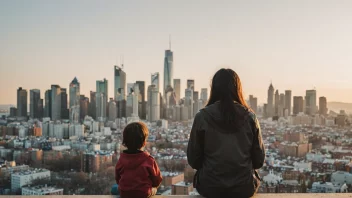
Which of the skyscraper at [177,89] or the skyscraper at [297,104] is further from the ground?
the skyscraper at [177,89]

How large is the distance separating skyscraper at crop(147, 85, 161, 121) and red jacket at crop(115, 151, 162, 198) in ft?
113

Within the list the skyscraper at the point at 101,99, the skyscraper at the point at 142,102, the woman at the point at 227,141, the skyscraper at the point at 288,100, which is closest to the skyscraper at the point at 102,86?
the skyscraper at the point at 101,99

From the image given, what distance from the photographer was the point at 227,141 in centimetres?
131

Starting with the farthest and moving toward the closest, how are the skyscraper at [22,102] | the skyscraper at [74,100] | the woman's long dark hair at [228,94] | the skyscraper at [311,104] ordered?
the skyscraper at [311,104]
the skyscraper at [74,100]
the skyscraper at [22,102]
the woman's long dark hair at [228,94]

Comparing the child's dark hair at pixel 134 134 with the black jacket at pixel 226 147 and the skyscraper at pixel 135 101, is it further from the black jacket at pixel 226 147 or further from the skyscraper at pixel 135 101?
the skyscraper at pixel 135 101

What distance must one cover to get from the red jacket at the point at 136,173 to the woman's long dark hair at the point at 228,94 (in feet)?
0.91

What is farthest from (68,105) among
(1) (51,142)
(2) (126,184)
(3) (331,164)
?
(2) (126,184)

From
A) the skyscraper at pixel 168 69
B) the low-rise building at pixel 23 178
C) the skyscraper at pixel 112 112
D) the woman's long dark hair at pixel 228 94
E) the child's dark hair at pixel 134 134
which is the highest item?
the skyscraper at pixel 168 69

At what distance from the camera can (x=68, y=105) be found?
112 feet

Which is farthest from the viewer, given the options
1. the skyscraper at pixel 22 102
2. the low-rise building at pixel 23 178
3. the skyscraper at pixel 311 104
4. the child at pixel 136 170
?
the skyscraper at pixel 311 104

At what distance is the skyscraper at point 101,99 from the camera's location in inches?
1360

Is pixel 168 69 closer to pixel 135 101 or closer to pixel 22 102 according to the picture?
pixel 135 101

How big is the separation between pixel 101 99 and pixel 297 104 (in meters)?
15.9

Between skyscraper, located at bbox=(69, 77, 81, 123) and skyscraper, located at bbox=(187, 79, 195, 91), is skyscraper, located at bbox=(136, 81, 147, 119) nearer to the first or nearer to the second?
skyscraper, located at bbox=(187, 79, 195, 91)
